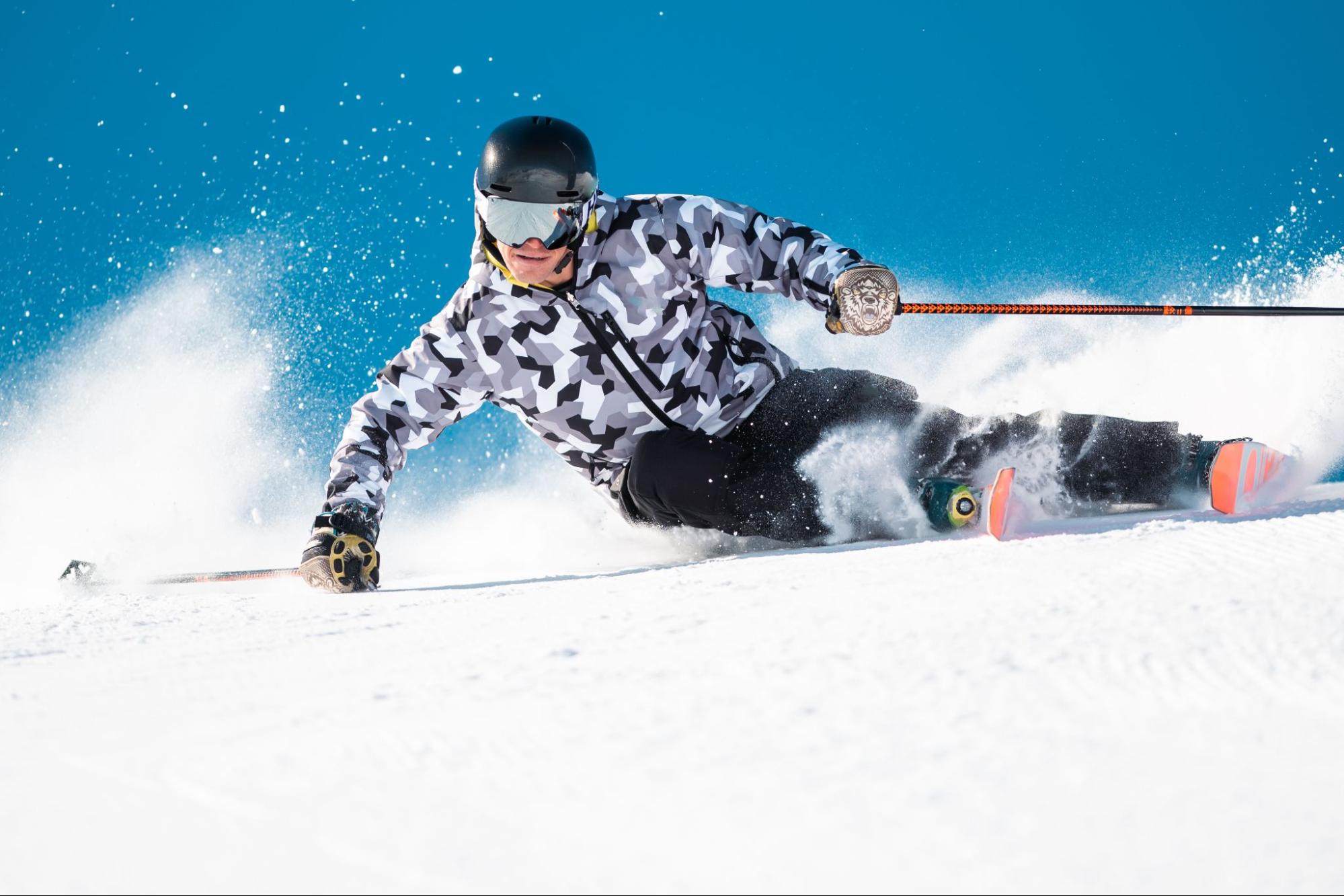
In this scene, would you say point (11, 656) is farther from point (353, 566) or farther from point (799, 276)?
point (799, 276)

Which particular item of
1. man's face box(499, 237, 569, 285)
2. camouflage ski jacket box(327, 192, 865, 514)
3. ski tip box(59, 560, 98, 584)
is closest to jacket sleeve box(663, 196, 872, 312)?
camouflage ski jacket box(327, 192, 865, 514)

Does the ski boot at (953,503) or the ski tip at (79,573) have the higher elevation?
the ski boot at (953,503)

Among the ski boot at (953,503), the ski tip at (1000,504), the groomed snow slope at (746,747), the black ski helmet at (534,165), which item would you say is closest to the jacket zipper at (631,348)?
the black ski helmet at (534,165)

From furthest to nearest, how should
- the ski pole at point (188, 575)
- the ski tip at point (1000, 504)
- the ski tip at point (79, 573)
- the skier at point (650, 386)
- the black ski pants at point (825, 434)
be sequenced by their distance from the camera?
the ski tip at point (79, 573) → the ski pole at point (188, 575) → the black ski pants at point (825, 434) → the skier at point (650, 386) → the ski tip at point (1000, 504)

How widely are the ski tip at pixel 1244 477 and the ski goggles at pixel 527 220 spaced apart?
4.76 ft

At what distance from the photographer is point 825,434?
250 cm

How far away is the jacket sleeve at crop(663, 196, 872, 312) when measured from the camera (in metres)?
2.38

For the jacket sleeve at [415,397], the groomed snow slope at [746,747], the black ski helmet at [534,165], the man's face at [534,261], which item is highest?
the black ski helmet at [534,165]

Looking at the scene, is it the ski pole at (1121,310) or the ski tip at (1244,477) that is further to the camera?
the ski pole at (1121,310)

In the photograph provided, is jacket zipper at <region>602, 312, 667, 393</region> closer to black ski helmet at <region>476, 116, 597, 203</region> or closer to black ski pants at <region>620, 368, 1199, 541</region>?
black ski pants at <region>620, 368, 1199, 541</region>

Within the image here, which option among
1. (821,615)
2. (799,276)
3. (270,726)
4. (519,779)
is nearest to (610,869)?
(519,779)

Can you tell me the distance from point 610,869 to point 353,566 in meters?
1.66

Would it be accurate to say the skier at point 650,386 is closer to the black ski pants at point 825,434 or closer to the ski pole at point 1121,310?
the black ski pants at point 825,434

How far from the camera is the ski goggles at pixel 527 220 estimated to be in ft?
7.29
